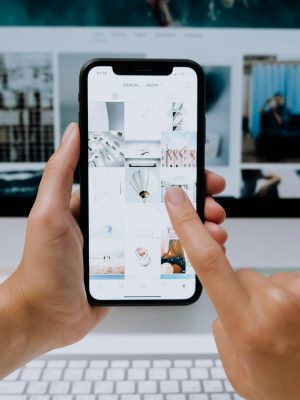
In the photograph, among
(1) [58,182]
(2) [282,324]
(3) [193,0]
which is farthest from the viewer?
(3) [193,0]

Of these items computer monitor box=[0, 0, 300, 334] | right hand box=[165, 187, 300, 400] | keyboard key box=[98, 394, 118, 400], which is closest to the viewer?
right hand box=[165, 187, 300, 400]

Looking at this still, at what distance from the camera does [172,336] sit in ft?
1.81

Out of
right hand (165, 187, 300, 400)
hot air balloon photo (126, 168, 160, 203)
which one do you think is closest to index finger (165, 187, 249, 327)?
right hand (165, 187, 300, 400)

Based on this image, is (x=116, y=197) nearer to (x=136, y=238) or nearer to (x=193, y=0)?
(x=136, y=238)

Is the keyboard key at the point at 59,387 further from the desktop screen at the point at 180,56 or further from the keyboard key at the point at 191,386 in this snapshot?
the desktop screen at the point at 180,56

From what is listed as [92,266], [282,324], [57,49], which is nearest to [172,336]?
[92,266]

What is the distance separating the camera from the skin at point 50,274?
1.53ft

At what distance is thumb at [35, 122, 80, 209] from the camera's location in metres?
0.46

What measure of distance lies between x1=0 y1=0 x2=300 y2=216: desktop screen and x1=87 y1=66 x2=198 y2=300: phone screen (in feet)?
0.55

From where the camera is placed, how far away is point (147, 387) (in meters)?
0.45

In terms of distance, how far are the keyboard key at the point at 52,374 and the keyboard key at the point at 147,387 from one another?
0.07 meters

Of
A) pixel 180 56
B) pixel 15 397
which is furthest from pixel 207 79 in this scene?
pixel 15 397

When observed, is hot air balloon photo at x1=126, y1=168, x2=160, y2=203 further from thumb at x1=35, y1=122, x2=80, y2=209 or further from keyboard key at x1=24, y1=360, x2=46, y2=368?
keyboard key at x1=24, y1=360, x2=46, y2=368

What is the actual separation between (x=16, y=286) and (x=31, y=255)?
37 millimetres
